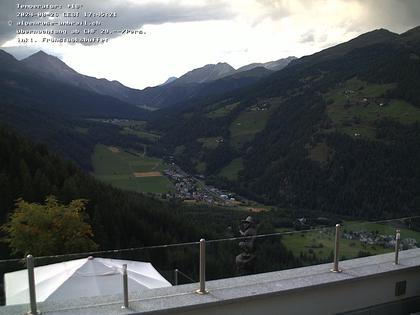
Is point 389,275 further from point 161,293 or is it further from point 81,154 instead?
point 81,154

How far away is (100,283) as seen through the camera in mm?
5848

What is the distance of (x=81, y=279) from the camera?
6.07 meters

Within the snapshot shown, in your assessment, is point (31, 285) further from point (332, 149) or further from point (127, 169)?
point (127, 169)

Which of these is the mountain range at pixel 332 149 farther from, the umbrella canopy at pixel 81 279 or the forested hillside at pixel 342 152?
the umbrella canopy at pixel 81 279

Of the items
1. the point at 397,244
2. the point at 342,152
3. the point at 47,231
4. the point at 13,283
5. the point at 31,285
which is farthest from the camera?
the point at 342,152

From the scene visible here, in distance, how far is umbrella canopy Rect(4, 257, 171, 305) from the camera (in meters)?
5.24

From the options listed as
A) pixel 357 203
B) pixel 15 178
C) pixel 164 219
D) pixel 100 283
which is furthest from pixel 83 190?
pixel 357 203

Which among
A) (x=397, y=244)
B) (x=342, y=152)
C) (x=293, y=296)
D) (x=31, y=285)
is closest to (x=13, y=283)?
(x=31, y=285)

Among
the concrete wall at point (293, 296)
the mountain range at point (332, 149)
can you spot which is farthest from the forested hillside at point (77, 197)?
the mountain range at point (332, 149)

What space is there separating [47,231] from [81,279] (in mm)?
12095

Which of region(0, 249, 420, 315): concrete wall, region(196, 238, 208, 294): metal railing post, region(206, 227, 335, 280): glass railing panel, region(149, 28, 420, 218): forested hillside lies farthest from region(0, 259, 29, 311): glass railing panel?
region(149, 28, 420, 218): forested hillside

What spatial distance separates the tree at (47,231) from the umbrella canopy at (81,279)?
36.5 feet

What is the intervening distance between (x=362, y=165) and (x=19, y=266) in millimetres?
138776

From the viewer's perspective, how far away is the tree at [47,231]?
55.2 feet
